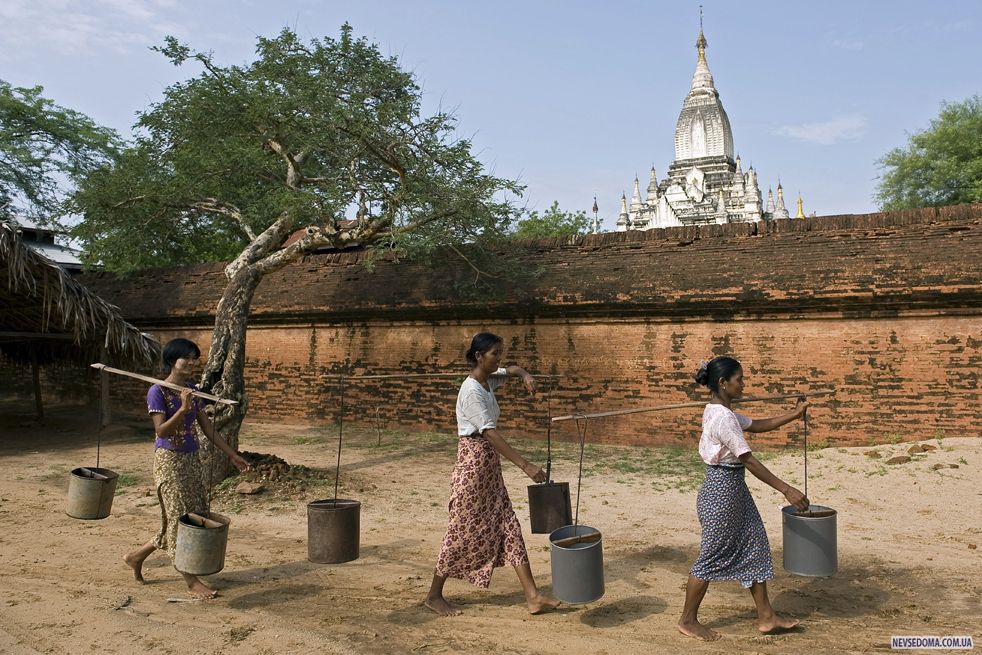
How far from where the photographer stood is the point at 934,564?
502cm

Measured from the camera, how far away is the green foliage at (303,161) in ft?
28.6

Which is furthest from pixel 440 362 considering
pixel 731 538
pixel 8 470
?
pixel 731 538

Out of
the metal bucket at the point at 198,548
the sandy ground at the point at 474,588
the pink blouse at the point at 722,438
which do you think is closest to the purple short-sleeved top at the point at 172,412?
the metal bucket at the point at 198,548

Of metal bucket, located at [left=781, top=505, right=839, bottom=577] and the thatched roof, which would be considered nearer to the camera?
metal bucket, located at [left=781, top=505, right=839, bottom=577]

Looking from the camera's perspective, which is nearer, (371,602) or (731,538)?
(731,538)

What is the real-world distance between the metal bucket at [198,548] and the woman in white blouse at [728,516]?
268 centimetres

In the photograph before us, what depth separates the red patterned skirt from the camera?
406 centimetres

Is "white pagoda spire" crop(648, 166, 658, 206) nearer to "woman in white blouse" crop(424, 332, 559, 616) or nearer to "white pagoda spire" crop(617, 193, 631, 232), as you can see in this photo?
"white pagoda spire" crop(617, 193, 631, 232)

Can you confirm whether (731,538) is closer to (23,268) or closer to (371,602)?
(371,602)

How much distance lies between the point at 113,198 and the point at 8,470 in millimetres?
3896

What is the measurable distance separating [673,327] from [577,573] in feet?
22.9

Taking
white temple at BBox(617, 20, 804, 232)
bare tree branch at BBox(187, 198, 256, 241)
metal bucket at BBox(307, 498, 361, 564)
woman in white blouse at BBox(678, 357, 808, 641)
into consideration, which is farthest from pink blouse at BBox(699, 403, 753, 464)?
white temple at BBox(617, 20, 804, 232)

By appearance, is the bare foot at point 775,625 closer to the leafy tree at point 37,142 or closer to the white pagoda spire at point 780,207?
the leafy tree at point 37,142

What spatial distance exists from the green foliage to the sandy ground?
3332mm
